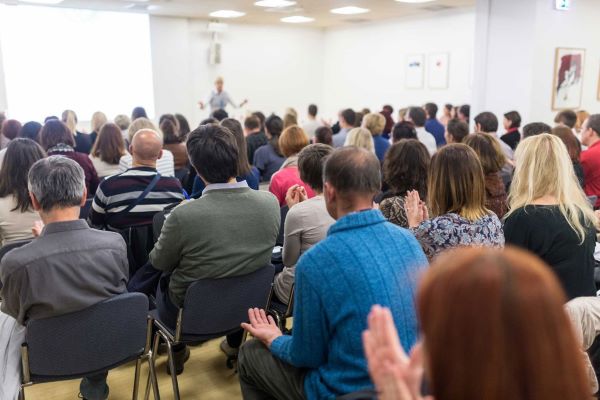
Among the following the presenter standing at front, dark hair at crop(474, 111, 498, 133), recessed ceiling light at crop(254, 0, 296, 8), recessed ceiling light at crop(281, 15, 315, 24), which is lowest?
dark hair at crop(474, 111, 498, 133)

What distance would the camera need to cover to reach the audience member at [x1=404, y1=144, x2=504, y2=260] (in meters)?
2.22

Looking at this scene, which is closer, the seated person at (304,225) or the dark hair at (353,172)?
the dark hair at (353,172)

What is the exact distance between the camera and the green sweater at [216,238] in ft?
7.60

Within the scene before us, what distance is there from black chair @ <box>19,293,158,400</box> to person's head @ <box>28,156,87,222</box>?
1.37 ft

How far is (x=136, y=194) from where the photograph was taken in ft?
9.93

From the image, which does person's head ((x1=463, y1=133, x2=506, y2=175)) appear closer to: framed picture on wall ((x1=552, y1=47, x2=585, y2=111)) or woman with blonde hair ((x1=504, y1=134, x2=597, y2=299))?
woman with blonde hair ((x1=504, y1=134, x2=597, y2=299))

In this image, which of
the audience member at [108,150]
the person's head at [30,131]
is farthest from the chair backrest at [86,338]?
the person's head at [30,131]

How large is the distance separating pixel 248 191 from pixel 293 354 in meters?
1.00

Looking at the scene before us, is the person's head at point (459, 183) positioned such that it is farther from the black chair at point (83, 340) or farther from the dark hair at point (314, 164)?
the black chair at point (83, 340)

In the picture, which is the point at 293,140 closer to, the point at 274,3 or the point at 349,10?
the point at 274,3

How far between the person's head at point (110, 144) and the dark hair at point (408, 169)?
2517mm

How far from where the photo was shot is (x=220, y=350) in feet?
10.4

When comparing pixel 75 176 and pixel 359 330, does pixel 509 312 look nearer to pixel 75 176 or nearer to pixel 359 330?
pixel 359 330

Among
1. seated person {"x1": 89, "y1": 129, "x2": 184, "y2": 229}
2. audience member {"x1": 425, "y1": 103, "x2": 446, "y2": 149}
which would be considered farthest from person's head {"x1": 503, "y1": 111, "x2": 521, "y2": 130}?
seated person {"x1": 89, "y1": 129, "x2": 184, "y2": 229}
